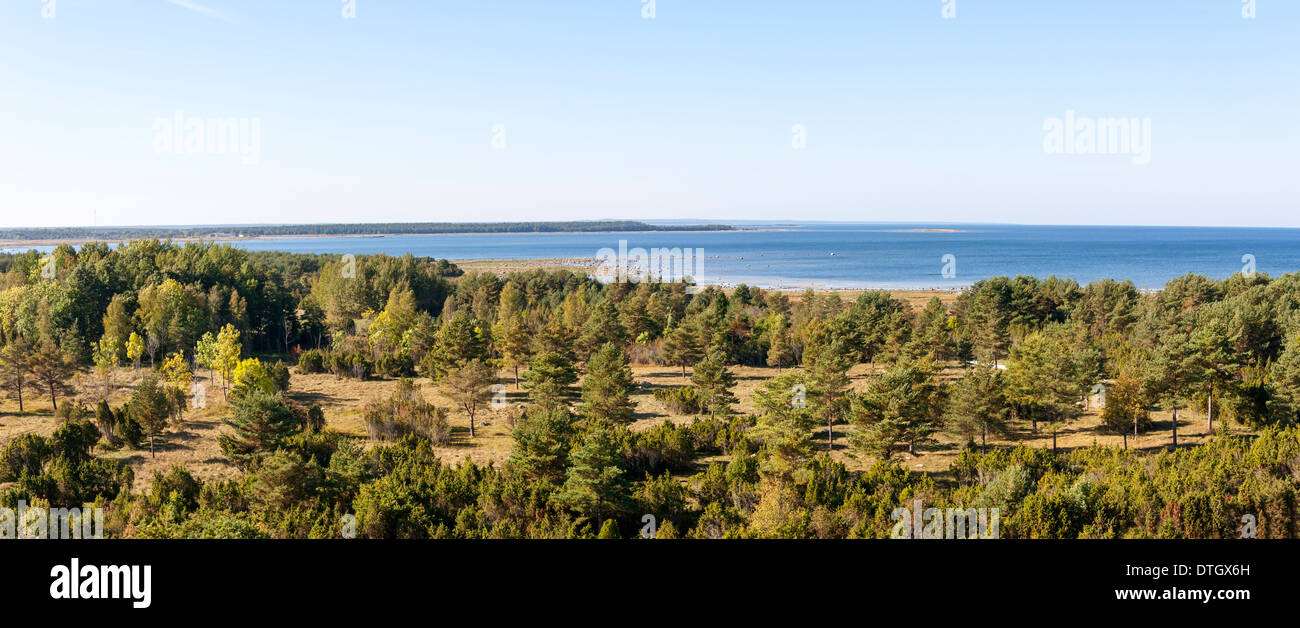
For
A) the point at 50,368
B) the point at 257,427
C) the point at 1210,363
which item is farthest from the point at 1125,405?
the point at 50,368

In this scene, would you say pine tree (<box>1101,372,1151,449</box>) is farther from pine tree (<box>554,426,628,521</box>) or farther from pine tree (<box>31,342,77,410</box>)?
pine tree (<box>31,342,77,410</box>)

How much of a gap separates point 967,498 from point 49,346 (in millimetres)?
42166

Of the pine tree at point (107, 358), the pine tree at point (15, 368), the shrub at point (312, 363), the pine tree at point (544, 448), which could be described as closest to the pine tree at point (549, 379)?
the pine tree at point (544, 448)

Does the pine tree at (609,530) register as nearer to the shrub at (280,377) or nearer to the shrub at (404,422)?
the shrub at (404,422)

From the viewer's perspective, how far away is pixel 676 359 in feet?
167

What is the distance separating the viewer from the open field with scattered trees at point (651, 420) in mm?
18886

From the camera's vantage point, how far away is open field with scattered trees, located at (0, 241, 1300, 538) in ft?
62.0

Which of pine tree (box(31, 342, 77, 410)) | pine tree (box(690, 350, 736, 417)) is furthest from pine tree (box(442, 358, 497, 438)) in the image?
pine tree (box(31, 342, 77, 410))

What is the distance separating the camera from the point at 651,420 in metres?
36.1

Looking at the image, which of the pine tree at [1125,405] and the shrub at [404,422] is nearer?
the pine tree at [1125,405]

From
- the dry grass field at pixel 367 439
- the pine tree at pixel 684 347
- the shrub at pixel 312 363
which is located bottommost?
the dry grass field at pixel 367 439
